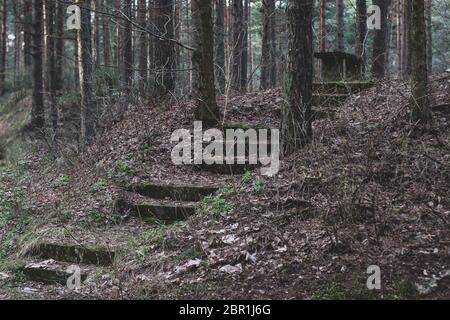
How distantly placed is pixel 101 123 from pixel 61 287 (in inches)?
240

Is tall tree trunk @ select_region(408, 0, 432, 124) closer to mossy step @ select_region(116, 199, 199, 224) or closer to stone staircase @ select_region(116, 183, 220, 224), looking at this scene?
stone staircase @ select_region(116, 183, 220, 224)

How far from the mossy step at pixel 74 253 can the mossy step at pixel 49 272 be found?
Answer: 0.14 metres

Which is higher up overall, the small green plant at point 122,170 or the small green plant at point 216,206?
the small green plant at point 122,170

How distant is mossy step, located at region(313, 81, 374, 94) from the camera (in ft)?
34.5

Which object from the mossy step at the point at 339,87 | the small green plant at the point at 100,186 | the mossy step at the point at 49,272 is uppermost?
the mossy step at the point at 339,87

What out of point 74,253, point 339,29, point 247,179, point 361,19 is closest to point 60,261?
point 74,253

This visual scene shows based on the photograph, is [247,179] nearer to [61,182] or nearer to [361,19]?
[61,182]

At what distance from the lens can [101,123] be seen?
473 inches

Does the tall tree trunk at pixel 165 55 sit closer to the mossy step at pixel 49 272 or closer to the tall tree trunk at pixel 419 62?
the mossy step at pixel 49 272

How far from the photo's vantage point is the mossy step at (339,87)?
414 inches

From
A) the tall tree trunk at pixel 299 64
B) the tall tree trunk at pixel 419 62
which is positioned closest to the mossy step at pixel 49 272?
the tall tree trunk at pixel 299 64
